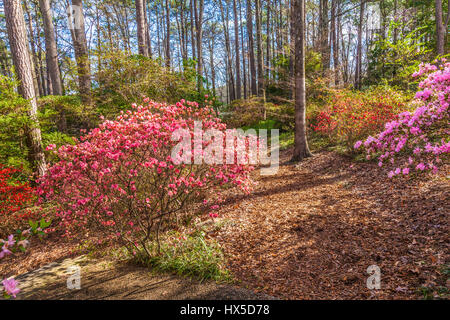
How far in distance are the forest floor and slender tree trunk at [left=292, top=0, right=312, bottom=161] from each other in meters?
2.97

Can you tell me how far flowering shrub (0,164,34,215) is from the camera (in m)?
4.71

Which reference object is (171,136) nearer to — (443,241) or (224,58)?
(443,241)

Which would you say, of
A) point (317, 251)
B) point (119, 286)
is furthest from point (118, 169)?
point (317, 251)

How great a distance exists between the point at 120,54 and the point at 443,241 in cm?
802

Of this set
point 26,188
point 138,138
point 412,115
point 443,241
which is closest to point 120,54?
point 26,188

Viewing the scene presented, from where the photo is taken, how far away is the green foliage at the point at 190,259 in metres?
2.95

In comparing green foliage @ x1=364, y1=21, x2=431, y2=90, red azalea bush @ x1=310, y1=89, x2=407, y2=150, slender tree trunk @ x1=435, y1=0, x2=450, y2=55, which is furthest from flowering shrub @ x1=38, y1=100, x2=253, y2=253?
slender tree trunk @ x1=435, y1=0, x2=450, y2=55

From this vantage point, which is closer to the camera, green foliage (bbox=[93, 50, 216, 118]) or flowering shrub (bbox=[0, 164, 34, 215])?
flowering shrub (bbox=[0, 164, 34, 215])

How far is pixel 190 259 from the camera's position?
313 centimetres

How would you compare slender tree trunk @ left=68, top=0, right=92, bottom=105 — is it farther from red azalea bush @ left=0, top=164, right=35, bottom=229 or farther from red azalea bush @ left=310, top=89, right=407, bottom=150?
red azalea bush @ left=310, top=89, right=407, bottom=150

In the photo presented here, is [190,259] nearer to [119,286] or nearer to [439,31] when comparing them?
[119,286]

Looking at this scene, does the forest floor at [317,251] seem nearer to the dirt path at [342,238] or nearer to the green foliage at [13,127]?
the dirt path at [342,238]
